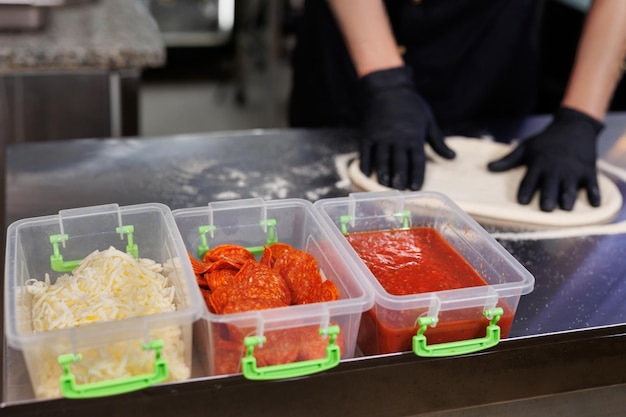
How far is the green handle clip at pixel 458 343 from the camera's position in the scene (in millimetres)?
942

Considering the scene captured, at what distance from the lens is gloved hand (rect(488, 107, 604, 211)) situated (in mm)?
1550

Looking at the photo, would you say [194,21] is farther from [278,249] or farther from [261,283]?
[261,283]

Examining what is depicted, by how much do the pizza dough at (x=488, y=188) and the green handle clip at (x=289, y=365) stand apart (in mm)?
669

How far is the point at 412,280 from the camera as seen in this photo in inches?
40.7

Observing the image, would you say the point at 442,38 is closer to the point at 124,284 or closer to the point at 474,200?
the point at 474,200

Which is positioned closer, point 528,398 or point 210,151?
point 528,398

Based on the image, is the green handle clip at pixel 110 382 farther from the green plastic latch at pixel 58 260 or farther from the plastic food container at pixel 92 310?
the green plastic latch at pixel 58 260

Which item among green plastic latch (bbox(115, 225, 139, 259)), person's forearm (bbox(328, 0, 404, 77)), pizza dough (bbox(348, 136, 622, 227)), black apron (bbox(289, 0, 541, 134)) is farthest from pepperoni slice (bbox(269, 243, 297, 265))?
black apron (bbox(289, 0, 541, 134))

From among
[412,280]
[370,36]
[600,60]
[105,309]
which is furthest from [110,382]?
[600,60]

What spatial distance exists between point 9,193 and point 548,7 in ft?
11.3

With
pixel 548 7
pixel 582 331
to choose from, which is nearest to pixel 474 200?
pixel 582 331

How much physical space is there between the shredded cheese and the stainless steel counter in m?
0.04

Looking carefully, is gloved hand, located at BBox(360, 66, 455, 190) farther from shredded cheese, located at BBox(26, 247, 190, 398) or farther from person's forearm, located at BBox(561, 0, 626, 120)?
shredded cheese, located at BBox(26, 247, 190, 398)

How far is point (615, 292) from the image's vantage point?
1.22 metres
